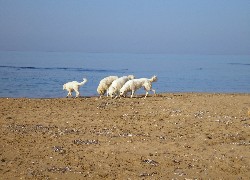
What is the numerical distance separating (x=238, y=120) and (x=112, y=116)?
4.49 metres

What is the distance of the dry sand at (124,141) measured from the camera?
8164 millimetres

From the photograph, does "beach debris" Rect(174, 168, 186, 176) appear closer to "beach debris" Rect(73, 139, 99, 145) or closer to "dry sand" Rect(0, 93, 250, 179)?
"dry sand" Rect(0, 93, 250, 179)

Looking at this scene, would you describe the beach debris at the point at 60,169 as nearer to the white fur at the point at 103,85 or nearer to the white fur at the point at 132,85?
the white fur at the point at 132,85

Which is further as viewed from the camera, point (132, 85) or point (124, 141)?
point (132, 85)

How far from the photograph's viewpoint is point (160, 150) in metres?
9.66

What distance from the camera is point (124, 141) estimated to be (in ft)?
34.2

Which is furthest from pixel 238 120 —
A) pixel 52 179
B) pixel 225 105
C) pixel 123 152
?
pixel 52 179

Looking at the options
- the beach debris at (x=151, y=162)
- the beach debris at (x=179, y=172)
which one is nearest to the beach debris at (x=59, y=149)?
the beach debris at (x=151, y=162)

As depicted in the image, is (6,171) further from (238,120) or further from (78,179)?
(238,120)

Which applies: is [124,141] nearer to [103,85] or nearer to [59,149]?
[59,149]

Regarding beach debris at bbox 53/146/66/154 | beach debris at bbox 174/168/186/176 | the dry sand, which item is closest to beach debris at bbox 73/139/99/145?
the dry sand

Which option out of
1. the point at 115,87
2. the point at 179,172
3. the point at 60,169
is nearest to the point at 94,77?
the point at 115,87

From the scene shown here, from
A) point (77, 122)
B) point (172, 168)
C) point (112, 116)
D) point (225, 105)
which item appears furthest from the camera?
point (225, 105)

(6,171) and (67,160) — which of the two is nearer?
(6,171)
